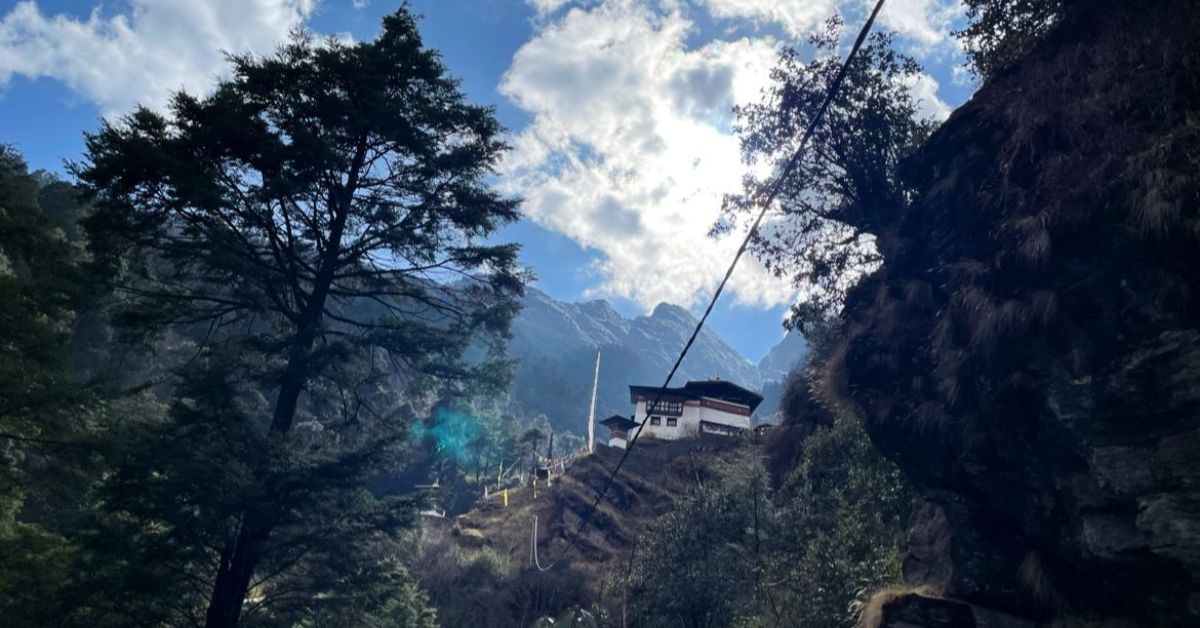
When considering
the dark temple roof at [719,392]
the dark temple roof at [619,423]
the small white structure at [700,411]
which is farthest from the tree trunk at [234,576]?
the dark temple roof at [619,423]

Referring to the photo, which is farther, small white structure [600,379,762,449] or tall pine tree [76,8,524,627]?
small white structure [600,379,762,449]

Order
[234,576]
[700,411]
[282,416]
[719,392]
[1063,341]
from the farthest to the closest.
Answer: [719,392], [700,411], [282,416], [234,576], [1063,341]

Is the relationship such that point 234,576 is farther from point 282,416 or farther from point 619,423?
point 619,423

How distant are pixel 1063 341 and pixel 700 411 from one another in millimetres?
44164

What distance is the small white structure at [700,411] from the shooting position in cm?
5081

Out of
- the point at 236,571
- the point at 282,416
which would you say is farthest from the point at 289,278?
the point at 236,571

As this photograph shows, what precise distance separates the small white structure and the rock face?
39.2 m

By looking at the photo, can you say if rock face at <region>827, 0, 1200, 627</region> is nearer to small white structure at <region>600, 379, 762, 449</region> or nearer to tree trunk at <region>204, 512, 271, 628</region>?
tree trunk at <region>204, 512, 271, 628</region>

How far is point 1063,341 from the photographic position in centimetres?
847

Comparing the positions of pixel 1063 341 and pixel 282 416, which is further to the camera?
pixel 282 416

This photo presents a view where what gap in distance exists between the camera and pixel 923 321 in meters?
11.4

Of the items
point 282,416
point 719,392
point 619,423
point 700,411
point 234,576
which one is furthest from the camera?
point 619,423

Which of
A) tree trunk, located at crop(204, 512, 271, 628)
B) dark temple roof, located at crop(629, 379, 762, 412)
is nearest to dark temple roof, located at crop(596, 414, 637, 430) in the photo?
dark temple roof, located at crop(629, 379, 762, 412)

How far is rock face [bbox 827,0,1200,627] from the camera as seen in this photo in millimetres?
7105
